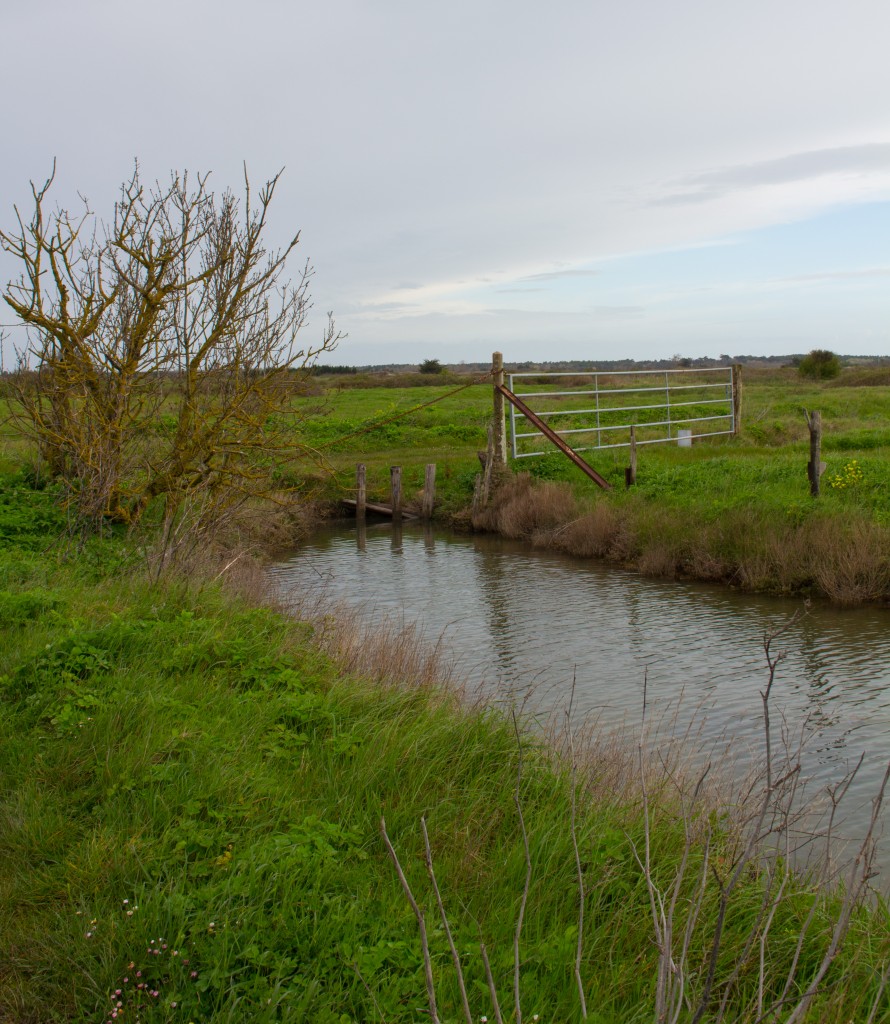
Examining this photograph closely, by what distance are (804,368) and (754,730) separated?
4970 cm

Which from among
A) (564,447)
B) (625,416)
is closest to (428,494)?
(564,447)

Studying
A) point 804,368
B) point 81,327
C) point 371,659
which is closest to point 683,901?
point 371,659

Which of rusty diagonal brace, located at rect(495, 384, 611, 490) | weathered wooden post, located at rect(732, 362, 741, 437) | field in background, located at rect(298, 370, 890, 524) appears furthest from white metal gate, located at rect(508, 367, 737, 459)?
field in background, located at rect(298, 370, 890, 524)

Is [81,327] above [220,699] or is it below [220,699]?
above

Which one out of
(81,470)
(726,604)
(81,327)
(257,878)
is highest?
(81,327)

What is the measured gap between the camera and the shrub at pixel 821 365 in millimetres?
51906

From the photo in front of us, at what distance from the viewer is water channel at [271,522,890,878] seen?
7.58 m

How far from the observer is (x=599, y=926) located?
11.8 feet

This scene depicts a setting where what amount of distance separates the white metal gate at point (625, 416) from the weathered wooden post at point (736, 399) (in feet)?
0.11

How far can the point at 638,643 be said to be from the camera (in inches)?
414

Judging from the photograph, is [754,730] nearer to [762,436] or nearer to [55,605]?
[55,605]

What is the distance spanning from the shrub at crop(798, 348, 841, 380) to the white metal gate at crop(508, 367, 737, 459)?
13.4 m

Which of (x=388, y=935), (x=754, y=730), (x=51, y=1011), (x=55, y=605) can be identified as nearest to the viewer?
(x=51, y=1011)

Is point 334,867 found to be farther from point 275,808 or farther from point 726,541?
point 726,541
